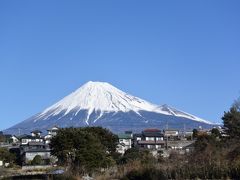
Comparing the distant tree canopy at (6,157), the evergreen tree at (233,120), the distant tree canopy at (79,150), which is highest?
the evergreen tree at (233,120)

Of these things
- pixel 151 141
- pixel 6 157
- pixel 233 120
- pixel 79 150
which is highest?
pixel 233 120

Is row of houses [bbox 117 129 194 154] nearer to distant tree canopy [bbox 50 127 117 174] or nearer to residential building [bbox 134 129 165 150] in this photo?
residential building [bbox 134 129 165 150]

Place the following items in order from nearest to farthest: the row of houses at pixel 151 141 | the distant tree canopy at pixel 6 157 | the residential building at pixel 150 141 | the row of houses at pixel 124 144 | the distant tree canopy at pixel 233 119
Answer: the distant tree canopy at pixel 233 119
the distant tree canopy at pixel 6 157
the row of houses at pixel 124 144
the row of houses at pixel 151 141
the residential building at pixel 150 141

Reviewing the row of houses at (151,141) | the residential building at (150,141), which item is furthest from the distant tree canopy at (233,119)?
the residential building at (150,141)

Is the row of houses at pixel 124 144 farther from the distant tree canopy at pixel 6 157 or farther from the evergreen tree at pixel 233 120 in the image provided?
the evergreen tree at pixel 233 120

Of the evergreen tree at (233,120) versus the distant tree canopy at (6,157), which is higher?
the evergreen tree at (233,120)

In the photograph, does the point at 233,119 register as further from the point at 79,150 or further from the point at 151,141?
the point at 151,141

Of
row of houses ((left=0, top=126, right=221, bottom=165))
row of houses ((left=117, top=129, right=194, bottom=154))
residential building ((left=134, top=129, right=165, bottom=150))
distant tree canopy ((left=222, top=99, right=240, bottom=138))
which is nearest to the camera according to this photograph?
distant tree canopy ((left=222, top=99, right=240, bottom=138))

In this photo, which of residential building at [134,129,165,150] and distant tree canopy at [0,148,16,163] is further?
residential building at [134,129,165,150]

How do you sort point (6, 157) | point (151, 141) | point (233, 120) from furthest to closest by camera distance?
point (151, 141)
point (6, 157)
point (233, 120)

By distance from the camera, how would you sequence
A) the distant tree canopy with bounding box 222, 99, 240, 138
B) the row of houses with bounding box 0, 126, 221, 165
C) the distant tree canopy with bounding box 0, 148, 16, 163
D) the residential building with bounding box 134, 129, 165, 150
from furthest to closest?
the residential building with bounding box 134, 129, 165, 150 → the row of houses with bounding box 0, 126, 221, 165 → the distant tree canopy with bounding box 0, 148, 16, 163 → the distant tree canopy with bounding box 222, 99, 240, 138

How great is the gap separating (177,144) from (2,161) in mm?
28427

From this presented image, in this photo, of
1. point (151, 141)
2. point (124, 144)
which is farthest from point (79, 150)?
point (124, 144)

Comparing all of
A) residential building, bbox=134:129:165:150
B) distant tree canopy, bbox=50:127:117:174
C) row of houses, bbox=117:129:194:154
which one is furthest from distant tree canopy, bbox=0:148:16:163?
residential building, bbox=134:129:165:150
